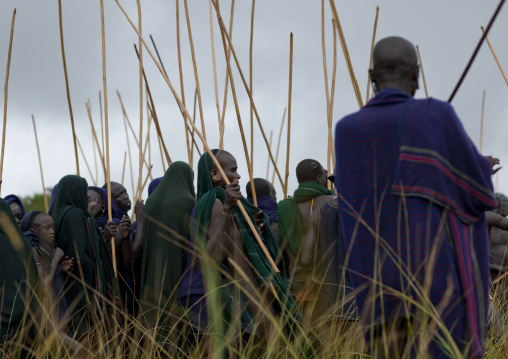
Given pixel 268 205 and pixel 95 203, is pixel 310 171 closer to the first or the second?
pixel 268 205

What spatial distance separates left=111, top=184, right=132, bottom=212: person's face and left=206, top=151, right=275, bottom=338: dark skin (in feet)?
5.67

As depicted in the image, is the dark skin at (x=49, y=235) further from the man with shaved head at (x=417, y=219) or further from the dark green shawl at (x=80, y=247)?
the man with shaved head at (x=417, y=219)

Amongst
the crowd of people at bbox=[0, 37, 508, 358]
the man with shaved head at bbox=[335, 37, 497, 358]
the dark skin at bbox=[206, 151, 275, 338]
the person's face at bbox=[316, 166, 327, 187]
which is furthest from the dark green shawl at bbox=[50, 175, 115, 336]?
the man with shaved head at bbox=[335, 37, 497, 358]

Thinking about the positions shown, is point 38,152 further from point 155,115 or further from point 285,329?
point 285,329

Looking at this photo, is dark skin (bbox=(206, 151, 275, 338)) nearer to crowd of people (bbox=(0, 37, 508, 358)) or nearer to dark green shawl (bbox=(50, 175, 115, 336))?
crowd of people (bbox=(0, 37, 508, 358))

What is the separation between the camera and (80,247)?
4086 millimetres

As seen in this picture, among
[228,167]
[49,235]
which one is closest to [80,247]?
[49,235]

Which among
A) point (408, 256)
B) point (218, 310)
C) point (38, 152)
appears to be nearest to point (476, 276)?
point (408, 256)

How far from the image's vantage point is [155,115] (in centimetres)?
459

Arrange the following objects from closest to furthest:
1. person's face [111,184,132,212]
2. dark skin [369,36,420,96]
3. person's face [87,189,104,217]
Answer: dark skin [369,36,420,96] → person's face [87,189,104,217] → person's face [111,184,132,212]

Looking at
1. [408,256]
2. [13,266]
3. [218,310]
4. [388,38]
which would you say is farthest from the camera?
[13,266]

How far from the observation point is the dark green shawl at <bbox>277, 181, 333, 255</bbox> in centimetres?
425

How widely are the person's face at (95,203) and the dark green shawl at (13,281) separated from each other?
1.01 meters

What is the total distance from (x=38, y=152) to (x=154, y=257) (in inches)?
85.2
